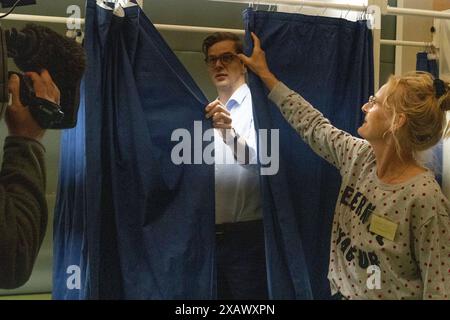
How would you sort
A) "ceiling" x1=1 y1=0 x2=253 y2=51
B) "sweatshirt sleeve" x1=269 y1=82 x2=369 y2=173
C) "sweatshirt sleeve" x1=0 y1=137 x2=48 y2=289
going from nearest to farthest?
"sweatshirt sleeve" x1=0 y1=137 x2=48 y2=289 → "sweatshirt sleeve" x1=269 y1=82 x2=369 y2=173 → "ceiling" x1=1 y1=0 x2=253 y2=51

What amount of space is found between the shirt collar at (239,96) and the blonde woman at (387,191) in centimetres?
9

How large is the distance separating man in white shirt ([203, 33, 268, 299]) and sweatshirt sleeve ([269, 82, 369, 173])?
0.12 meters

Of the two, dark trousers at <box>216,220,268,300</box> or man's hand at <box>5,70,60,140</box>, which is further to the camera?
dark trousers at <box>216,220,268,300</box>

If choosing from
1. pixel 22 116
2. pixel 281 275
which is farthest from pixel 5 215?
pixel 281 275

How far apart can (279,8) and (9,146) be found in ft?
3.98

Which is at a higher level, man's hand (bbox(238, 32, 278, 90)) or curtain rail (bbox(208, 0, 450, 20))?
curtain rail (bbox(208, 0, 450, 20))

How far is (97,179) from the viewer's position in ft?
4.66

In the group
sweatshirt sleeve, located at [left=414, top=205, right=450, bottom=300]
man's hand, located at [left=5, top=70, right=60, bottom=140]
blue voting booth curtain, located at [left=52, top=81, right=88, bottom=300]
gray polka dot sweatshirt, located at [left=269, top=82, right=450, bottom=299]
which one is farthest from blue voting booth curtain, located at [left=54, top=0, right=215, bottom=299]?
sweatshirt sleeve, located at [left=414, top=205, right=450, bottom=300]

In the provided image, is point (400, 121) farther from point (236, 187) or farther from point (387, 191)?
point (236, 187)

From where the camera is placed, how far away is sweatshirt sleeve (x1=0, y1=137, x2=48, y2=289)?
1285 mm

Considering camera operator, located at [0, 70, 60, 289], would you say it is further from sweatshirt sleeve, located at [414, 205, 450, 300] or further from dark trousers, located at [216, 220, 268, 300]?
sweatshirt sleeve, located at [414, 205, 450, 300]

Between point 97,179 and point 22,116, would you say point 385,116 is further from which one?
point 22,116

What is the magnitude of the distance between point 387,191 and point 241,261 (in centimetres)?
51

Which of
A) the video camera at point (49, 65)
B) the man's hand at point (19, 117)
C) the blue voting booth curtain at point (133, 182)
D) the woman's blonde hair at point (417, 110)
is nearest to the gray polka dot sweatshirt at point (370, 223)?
the woman's blonde hair at point (417, 110)
